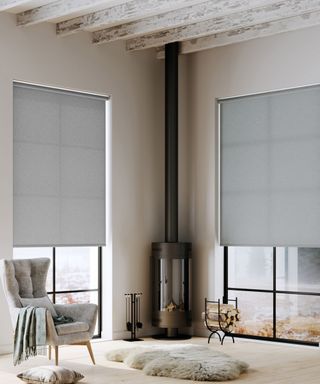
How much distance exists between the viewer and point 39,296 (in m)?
7.56

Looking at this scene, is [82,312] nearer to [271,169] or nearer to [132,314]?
[132,314]

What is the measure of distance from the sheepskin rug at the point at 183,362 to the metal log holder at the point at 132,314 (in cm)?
131

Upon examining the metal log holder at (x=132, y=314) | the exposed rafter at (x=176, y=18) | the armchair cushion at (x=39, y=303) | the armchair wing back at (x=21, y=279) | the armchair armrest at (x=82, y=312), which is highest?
the exposed rafter at (x=176, y=18)

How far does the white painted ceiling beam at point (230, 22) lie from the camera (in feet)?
25.6

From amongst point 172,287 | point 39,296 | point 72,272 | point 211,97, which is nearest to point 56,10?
point 211,97

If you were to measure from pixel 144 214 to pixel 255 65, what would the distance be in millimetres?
2265

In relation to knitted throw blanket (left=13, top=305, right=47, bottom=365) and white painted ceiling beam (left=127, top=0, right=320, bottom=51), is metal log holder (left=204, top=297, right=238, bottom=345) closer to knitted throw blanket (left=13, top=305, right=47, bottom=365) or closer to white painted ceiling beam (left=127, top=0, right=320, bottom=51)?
knitted throw blanket (left=13, top=305, right=47, bottom=365)

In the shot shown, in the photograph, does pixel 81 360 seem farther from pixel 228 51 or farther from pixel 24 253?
pixel 228 51

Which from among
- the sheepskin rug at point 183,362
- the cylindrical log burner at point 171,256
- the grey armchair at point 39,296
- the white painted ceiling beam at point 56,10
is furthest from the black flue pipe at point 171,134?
the grey armchair at point 39,296

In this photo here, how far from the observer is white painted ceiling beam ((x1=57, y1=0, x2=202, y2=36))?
299 inches

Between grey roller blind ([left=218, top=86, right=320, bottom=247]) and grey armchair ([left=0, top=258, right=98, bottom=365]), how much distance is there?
8.26 ft

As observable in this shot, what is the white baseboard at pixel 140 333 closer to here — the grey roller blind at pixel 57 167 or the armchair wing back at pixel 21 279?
the grey roller blind at pixel 57 167

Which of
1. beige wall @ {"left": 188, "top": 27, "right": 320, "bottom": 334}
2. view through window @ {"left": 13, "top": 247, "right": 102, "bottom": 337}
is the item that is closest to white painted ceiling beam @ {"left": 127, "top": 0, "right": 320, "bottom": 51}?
beige wall @ {"left": 188, "top": 27, "right": 320, "bottom": 334}

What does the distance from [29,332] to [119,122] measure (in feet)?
10.9
